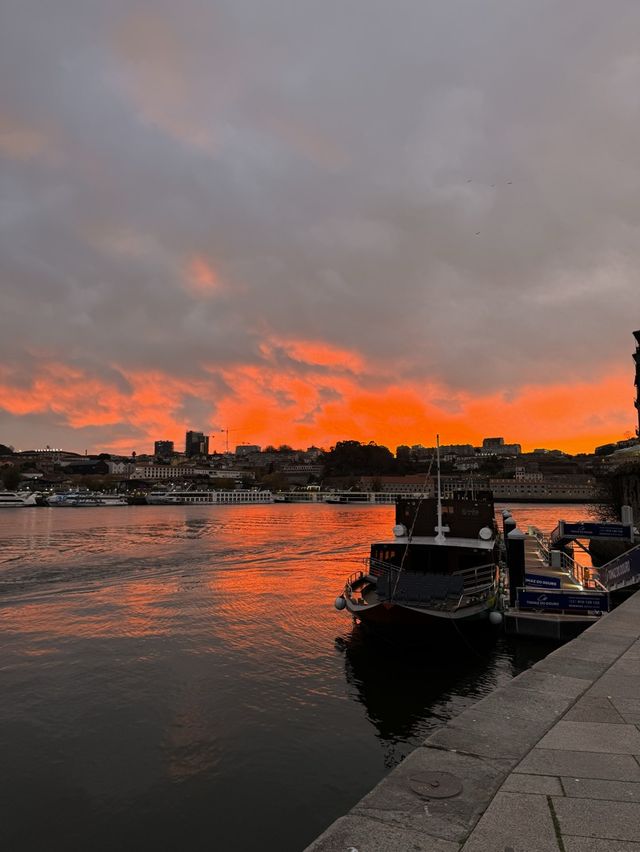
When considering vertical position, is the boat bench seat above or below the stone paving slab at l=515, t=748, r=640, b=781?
below

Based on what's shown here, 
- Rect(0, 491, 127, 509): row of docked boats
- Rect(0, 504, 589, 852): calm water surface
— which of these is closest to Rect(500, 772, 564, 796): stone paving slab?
Rect(0, 504, 589, 852): calm water surface

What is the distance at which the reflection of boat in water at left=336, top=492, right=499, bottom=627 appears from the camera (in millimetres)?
18406

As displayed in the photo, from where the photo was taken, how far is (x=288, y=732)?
12.5 metres

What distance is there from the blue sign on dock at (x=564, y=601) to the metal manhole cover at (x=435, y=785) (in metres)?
15.3

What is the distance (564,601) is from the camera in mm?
19266

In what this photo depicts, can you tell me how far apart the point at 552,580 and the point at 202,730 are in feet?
45.6

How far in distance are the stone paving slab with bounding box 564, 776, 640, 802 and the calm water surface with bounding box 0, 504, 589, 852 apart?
16.1 feet

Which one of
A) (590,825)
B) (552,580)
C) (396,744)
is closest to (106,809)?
(396,744)

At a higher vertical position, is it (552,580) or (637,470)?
(637,470)

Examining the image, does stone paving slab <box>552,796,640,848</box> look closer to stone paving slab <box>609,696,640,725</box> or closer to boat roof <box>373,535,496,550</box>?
stone paving slab <box>609,696,640,725</box>

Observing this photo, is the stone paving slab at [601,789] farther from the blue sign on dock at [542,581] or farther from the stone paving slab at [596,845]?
the blue sign on dock at [542,581]

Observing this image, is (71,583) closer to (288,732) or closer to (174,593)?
(174,593)

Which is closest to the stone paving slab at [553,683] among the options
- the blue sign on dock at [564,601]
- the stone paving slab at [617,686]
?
the stone paving slab at [617,686]

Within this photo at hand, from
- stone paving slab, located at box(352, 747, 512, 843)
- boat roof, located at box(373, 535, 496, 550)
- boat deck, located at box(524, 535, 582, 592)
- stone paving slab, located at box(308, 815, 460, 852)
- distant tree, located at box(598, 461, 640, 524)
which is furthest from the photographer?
distant tree, located at box(598, 461, 640, 524)
